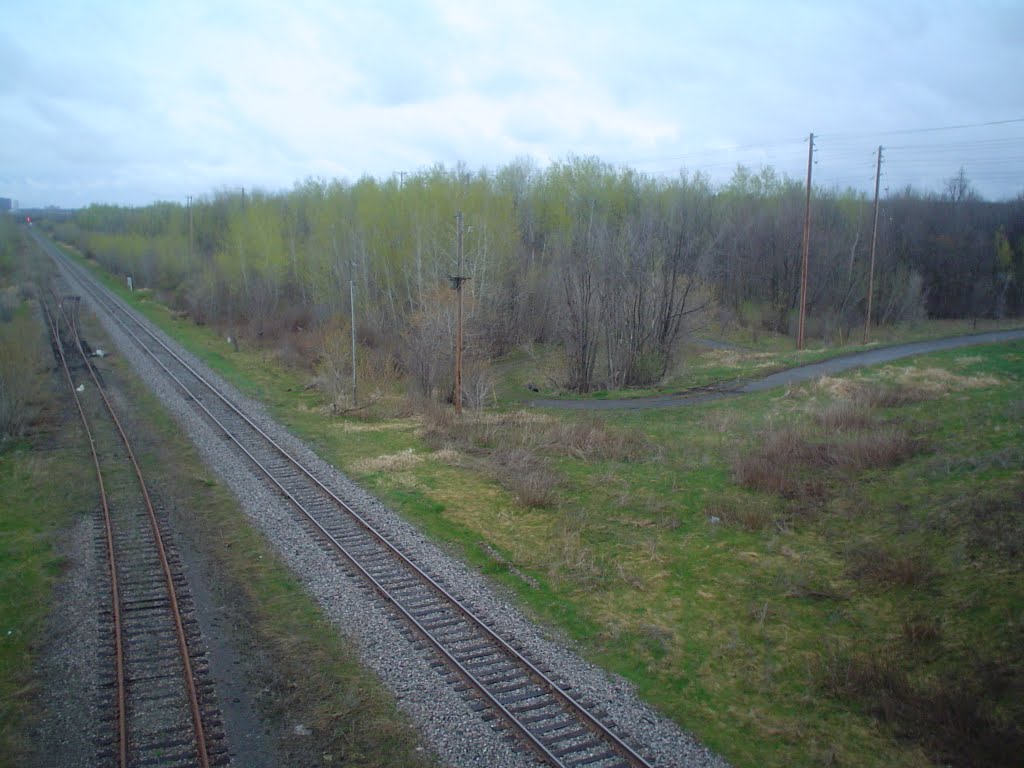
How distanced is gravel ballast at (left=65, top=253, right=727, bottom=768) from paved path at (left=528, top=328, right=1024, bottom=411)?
37.7ft

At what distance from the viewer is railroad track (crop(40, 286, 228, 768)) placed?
7035 mm

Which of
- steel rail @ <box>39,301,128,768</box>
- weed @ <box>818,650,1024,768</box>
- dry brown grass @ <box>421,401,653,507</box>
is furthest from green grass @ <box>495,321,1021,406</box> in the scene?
weed @ <box>818,650,1024,768</box>

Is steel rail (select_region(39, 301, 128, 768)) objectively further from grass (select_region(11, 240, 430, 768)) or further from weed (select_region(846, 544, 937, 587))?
weed (select_region(846, 544, 937, 587))

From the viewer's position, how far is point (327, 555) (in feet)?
38.5

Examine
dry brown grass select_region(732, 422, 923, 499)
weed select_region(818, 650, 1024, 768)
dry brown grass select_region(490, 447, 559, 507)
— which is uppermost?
dry brown grass select_region(732, 422, 923, 499)

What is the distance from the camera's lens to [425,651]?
8852mm

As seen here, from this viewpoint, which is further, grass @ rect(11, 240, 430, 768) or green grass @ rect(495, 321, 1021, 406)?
green grass @ rect(495, 321, 1021, 406)

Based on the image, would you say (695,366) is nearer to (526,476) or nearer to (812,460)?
(812,460)

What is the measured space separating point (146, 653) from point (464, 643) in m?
3.99

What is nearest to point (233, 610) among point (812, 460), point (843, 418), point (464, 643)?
point (464, 643)

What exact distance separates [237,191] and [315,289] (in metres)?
44.2

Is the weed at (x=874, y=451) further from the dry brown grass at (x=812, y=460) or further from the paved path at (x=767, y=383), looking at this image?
the paved path at (x=767, y=383)

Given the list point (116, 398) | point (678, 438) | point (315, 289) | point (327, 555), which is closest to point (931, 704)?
point (327, 555)

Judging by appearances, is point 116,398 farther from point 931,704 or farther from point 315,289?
point 931,704
